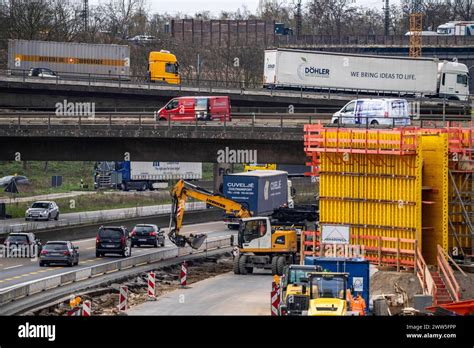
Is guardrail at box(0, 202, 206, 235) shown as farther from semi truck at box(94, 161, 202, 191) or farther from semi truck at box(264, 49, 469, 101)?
semi truck at box(264, 49, 469, 101)

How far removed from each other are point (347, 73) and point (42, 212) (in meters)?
26.5

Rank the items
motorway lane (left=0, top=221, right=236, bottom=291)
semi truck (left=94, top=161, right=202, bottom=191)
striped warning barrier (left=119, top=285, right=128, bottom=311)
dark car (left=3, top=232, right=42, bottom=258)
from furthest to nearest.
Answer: semi truck (left=94, top=161, right=202, bottom=191)
dark car (left=3, top=232, right=42, bottom=258)
motorway lane (left=0, top=221, right=236, bottom=291)
striped warning barrier (left=119, top=285, right=128, bottom=311)

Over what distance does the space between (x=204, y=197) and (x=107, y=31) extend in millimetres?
107976

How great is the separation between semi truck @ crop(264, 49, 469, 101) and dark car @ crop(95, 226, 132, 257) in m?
34.9

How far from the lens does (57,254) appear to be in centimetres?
4572

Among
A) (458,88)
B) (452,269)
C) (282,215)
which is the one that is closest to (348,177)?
(452,269)

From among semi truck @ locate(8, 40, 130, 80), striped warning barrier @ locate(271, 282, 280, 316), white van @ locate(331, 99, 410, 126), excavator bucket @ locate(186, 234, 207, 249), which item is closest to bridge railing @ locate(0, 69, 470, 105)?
semi truck @ locate(8, 40, 130, 80)

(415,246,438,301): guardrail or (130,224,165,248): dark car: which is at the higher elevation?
(415,246,438,301): guardrail

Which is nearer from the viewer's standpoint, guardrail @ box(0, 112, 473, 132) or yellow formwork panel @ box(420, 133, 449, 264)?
yellow formwork panel @ box(420, 133, 449, 264)

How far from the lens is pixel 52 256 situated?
45.7 meters

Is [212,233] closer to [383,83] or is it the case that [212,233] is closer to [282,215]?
[282,215]

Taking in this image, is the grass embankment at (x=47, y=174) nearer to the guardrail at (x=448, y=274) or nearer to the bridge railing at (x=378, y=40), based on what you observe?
the bridge railing at (x=378, y=40)

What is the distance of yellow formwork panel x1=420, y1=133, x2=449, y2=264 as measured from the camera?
130 feet

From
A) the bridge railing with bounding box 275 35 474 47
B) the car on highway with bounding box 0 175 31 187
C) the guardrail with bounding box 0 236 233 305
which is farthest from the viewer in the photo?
the bridge railing with bounding box 275 35 474 47
